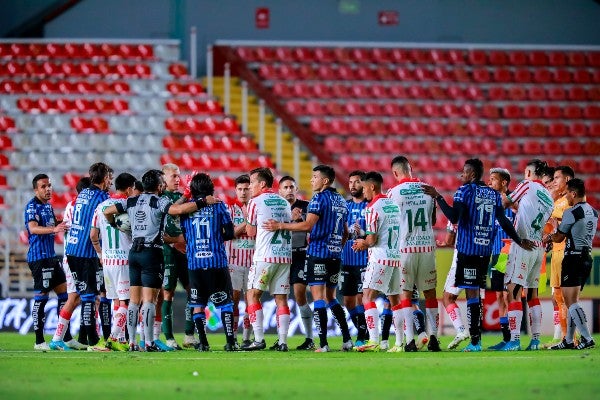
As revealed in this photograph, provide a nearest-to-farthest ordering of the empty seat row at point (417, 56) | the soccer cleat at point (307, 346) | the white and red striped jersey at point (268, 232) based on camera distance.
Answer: the white and red striped jersey at point (268, 232) < the soccer cleat at point (307, 346) < the empty seat row at point (417, 56)

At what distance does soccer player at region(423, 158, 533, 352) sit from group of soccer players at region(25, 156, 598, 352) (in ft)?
0.05

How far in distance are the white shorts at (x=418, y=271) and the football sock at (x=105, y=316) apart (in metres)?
3.77

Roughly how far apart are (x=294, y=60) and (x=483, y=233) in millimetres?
16522

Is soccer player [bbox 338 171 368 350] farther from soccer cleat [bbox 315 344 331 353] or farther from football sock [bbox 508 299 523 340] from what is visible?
football sock [bbox 508 299 523 340]

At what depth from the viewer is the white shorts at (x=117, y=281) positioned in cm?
1562

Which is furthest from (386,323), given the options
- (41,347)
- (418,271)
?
(41,347)

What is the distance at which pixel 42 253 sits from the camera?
16797mm

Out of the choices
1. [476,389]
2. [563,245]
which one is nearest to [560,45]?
[563,245]

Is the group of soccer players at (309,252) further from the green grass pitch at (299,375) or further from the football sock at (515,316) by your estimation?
the green grass pitch at (299,375)

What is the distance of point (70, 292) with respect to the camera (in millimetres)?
16406

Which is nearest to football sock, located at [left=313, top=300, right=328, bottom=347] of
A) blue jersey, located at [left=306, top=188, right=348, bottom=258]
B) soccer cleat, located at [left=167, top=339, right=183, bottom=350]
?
blue jersey, located at [left=306, top=188, right=348, bottom=258]

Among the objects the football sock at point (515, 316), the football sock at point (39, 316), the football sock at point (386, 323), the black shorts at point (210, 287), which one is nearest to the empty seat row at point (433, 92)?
the football sock at point (39, 316)

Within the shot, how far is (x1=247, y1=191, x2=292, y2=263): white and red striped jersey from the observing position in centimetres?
1533

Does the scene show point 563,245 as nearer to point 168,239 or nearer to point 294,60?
point 168,239
